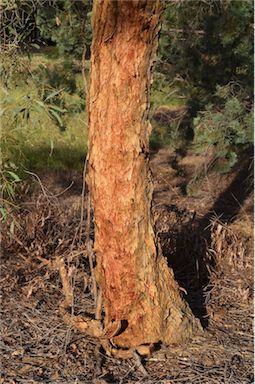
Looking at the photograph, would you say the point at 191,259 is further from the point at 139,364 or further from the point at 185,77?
the point at 185,77

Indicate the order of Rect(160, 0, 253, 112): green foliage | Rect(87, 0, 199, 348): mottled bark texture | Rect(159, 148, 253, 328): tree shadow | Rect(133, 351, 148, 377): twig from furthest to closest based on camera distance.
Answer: Rect(160, 0, 253, 112): green foliage → Rect(159, 148, 253, 328): tree shadow → Rect(133, 351, 148, 377): twig → Rect(87, 0, 199, 348): mottled bark texture

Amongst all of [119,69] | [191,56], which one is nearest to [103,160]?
[119,69]

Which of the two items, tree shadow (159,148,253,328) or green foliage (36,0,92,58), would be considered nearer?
tree shadow (159,148,253,328)

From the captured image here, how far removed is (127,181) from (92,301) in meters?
1.17

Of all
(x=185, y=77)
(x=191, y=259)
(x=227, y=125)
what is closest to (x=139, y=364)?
(x=191, y=259)

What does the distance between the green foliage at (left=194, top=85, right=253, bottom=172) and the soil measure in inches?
24.0

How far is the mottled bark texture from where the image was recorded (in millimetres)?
3164

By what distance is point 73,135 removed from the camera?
888 cm

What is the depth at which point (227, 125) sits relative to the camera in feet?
21.6

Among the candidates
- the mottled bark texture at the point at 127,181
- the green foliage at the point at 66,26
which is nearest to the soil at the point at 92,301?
the mottled bark texture at the point at 127,181

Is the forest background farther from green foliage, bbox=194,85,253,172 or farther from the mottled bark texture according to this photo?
the mottled bark texture

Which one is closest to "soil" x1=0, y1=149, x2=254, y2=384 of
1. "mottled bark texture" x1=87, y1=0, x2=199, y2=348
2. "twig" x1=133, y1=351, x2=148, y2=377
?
"twig" x1=133, y1=351, x2=148, y2=377

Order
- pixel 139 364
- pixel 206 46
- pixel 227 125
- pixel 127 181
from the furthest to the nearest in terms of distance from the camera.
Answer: pixel 206 46, pixel 227 125, pixel 139 364, pixel 127 181

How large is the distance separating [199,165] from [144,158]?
4.45m
